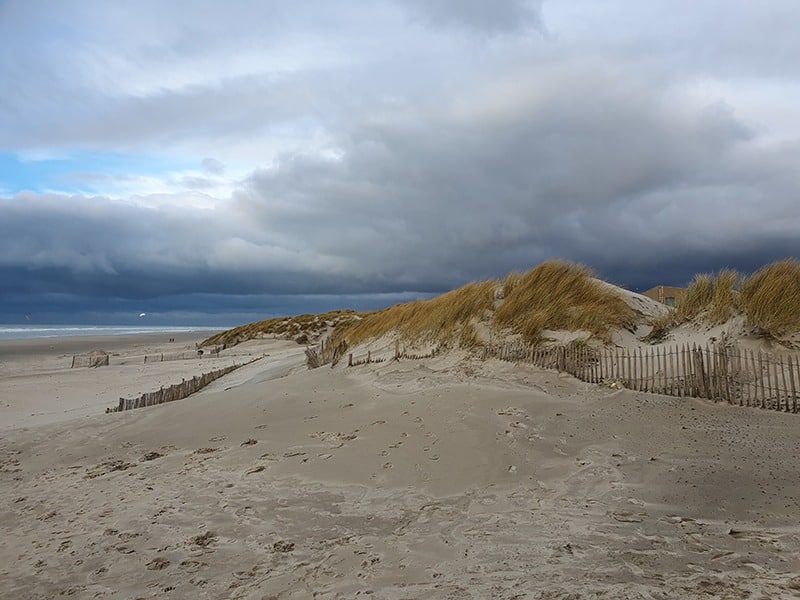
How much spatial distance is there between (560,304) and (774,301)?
410 centimetres

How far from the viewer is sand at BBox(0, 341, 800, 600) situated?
3.84 metres

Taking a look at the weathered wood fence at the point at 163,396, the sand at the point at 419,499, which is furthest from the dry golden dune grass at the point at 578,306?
the weathered wood fence at the point at 163,396

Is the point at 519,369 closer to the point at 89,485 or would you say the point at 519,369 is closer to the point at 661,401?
the point at 661,401

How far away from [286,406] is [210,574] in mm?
6088

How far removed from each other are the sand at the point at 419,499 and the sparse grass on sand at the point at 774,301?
2.96 meters

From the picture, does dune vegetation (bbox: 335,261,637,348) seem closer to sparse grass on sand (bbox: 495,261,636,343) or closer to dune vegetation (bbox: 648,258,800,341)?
sparse grass on sand (bbox: 495,261,636,343)

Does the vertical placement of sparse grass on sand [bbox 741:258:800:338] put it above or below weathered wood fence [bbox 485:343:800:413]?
above

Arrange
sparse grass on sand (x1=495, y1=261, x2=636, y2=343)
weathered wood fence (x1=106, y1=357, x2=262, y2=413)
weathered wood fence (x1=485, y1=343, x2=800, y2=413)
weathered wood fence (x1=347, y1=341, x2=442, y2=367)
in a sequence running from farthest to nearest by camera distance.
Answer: weathered wood fence (x1=347, y1=341, x2=442, y2=367) < sparse grass on sand (x1=495, y1=261, x2=636, y2=343) < weathered wood fence (x1=106, y1=357, x2=262, y2=413) < weathered wood fence (x1=485, y1=343, x2=800, y2=413)

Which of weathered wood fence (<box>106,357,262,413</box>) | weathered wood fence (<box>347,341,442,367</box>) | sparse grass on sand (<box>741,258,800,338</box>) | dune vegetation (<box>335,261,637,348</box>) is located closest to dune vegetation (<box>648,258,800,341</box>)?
sparse grass on sand (<box>741,258,800,338</box>)

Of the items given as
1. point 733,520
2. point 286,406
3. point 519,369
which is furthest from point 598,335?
point 733,520

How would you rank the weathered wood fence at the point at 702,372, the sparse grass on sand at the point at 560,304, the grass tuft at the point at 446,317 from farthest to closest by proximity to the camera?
the grass tuft at the point at 446,317 < the sparse grass on sand at the point at 560,304 < the weathered wood fence at the point at 702,372

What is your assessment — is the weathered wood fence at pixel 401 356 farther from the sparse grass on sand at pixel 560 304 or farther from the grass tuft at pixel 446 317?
the sparse grass on sand at pixel 560 304

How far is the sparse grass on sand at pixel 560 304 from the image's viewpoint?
1244 cm

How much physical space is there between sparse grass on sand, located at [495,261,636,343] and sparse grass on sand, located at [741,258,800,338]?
272cm
